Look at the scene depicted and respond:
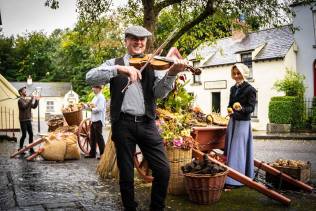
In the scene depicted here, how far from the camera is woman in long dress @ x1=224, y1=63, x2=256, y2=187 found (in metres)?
5.74

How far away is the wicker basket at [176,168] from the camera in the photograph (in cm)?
525

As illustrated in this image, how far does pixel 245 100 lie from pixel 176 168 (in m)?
1.60

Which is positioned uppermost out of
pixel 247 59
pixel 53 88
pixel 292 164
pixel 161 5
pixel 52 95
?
pixel 247 59

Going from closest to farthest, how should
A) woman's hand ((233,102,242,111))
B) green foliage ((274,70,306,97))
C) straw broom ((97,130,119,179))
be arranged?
woman's hand ((233,102,242,111)) < straw broom ((97,130,119,179)) < green foliage ((274,70,306,97))

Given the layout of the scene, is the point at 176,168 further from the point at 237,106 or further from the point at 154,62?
the point at 154,62

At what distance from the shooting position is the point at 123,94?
388 centimetres

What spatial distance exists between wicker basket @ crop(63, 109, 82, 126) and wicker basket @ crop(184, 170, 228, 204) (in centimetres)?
552

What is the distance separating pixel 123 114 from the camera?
3.90 m

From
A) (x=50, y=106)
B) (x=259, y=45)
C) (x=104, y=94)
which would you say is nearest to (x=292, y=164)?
(x=104, y=94)

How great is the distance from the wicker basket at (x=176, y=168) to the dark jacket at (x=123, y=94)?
1419 mm

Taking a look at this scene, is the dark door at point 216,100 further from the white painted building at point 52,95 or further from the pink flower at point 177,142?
the white painted building at point 52,95

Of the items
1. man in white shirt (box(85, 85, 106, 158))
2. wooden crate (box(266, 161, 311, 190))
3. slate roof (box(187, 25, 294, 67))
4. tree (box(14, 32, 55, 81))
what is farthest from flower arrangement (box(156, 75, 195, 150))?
tree (box(14, 32, 55, 81))

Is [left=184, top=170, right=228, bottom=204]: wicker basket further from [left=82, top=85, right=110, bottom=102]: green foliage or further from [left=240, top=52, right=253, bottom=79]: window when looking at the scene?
[left=240, top=52, right=253, bottom=79]: window

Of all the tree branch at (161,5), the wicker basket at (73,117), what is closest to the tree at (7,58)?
the wicker basket at (73,117)
